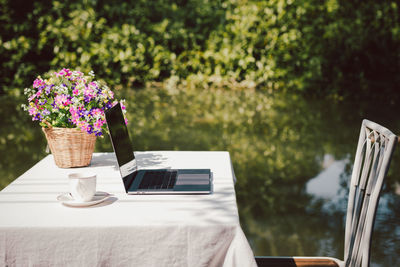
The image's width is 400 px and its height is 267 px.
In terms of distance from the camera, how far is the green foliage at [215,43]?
8867 mm

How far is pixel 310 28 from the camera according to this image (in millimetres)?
9070

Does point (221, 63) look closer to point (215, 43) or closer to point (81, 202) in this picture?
point (215, 43)

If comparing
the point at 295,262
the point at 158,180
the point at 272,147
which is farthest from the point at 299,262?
the point at 272,147

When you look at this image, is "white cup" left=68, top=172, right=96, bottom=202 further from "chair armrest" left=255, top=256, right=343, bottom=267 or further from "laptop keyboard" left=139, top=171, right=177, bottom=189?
"chair armrest" left=255, top=256, right=343, bottom=267

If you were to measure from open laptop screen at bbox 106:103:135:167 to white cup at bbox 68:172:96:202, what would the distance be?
166mm

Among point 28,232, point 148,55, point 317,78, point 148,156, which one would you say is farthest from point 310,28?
point 28,232

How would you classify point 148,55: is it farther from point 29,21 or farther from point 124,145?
point 124,145

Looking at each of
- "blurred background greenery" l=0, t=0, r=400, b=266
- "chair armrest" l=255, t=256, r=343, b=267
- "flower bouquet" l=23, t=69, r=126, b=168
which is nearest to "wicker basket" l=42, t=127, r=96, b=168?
"flower bouquet" l=23, t=69, r=126, b=168

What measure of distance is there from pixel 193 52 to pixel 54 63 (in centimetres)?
288

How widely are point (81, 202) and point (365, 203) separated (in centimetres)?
104

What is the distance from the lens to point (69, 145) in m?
2.08

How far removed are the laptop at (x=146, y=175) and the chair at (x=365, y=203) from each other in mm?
480

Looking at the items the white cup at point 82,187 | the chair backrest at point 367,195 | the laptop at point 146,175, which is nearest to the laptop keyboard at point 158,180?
the laptop at point 146,175

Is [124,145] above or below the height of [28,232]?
above
